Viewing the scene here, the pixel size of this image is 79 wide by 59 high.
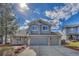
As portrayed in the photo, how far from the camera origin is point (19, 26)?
9.99ft

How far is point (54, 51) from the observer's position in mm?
3021

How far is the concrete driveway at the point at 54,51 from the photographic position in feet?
9.83

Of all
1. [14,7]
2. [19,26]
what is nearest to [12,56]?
[19,26]

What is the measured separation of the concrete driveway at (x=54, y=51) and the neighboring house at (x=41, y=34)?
0.21 feet

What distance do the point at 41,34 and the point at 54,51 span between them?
0.27 metres

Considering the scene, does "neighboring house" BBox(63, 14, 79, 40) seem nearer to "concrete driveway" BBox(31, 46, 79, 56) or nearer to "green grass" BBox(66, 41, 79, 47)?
"green grass" BBox(66, 41, 79, 47)

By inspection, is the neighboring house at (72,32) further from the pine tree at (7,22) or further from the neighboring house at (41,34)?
the pine tree at (7,22)

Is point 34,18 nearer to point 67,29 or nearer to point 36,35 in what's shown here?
point 36,35

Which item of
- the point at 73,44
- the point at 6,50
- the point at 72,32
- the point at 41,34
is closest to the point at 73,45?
the point at 73,44

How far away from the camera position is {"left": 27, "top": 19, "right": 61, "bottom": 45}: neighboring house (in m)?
3.04

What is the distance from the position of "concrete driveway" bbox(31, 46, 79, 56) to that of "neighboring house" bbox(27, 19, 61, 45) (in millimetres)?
63

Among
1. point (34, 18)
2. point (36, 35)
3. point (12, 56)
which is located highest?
point (34, 18)

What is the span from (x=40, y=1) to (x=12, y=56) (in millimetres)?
764

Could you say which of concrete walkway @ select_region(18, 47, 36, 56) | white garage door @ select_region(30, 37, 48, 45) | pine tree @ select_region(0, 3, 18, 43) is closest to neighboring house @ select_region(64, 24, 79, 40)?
white garage door @ select_region(30, 37, 48, 45)
